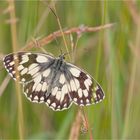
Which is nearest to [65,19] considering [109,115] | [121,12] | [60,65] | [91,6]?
[91,6]

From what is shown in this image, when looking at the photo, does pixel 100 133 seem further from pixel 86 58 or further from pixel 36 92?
pixel 86 58

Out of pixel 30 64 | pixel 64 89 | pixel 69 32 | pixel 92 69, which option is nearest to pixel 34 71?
pixel 30 64

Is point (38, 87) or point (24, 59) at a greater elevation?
point (24, 59)

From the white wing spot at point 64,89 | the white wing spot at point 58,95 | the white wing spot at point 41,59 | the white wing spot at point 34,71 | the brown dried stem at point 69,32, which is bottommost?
the white wing spot at point 58,95

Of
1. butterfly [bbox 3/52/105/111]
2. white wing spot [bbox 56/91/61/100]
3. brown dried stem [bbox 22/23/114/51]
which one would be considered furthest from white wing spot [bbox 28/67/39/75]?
brown dried stem [bbox 22/23/114/51]

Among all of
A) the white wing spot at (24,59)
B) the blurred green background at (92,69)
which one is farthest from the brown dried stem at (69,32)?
the white wing spot at (24,59)

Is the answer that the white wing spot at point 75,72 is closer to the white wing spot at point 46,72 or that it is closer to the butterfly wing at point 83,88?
the butterfly wing at point 83,88

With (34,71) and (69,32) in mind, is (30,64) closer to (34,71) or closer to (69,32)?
(34,71)

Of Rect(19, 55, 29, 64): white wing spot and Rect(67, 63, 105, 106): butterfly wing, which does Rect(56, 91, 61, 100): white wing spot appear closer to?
Rect(67, 63, 105, 106): butterfly wing
